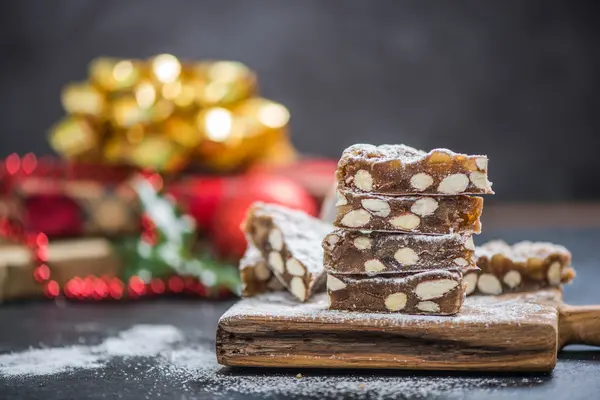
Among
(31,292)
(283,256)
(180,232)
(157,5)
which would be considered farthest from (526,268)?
(157,5)

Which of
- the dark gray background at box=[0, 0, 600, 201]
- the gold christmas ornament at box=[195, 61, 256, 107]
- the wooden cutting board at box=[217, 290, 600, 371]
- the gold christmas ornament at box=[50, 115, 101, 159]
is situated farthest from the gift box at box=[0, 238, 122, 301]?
the dark gray background at box=[0, 0, 600, 201]

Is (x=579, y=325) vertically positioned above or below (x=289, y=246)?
below

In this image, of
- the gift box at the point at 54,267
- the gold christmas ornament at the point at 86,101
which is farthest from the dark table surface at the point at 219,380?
the gold christmas ornament at the point at 86,101

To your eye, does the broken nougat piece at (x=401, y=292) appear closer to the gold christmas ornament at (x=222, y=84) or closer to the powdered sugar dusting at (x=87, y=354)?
the powdered sugar dusting at (x=87, y=354)

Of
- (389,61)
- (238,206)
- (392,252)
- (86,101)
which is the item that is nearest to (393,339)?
(392,252)

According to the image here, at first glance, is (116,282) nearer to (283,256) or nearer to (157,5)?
(283,256)

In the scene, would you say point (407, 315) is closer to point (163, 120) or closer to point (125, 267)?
point (125, 267)
